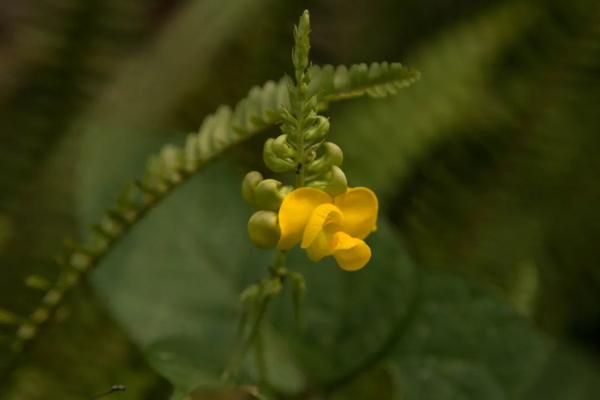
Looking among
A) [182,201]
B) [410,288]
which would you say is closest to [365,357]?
[410,288]

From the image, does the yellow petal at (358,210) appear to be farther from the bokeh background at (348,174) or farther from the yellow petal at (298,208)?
the bokeh background at (348,174)

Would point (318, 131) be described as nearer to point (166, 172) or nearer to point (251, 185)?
point (251, 185)

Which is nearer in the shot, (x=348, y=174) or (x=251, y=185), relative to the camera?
(x=251, y=185)

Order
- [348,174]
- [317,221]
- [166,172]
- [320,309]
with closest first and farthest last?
[317,221] < [166,172] < [320,309] < [348,174]

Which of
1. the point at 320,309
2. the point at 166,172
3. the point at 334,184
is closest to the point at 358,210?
the point at 334,184

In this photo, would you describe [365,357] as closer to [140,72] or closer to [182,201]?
[182,201]

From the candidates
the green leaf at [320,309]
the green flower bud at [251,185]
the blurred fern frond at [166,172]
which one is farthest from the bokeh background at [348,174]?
the green flower bud at [251,185]

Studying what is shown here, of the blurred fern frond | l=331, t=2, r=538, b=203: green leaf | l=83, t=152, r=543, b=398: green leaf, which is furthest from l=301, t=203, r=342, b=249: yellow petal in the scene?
l=331, t=2, r=538, b=203: green leaf

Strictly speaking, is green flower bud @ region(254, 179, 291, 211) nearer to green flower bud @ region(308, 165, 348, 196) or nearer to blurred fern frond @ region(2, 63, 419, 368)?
green flower bud @ region(308, 165, 348, 196)
